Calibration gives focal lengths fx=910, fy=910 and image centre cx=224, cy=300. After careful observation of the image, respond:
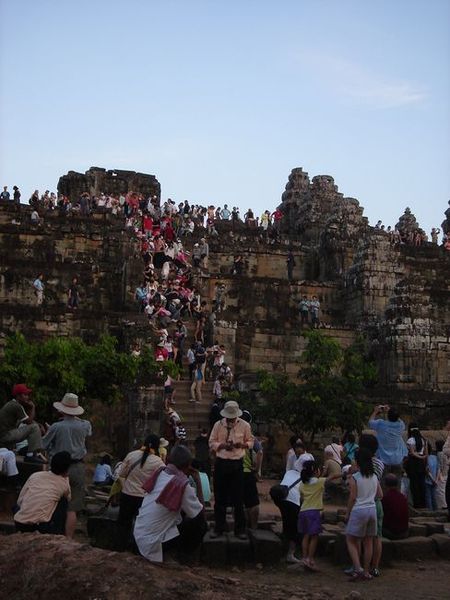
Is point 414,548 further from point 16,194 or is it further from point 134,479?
point 16,194

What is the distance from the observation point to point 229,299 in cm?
3098

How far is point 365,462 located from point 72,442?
358cm

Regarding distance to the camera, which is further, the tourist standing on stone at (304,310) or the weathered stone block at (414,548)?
the tourist standing on stone at (304,310)

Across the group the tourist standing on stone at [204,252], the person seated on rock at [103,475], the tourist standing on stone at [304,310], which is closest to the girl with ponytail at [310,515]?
the person seated on rock at [103,475]

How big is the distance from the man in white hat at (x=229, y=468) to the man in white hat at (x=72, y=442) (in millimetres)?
1633

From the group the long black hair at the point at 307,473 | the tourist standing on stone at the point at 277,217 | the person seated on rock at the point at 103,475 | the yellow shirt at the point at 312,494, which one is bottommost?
the person seated on rock at the point at 103,475

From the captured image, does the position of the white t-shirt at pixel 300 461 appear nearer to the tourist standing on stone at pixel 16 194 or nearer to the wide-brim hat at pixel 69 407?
the wide-brim hat at pixel 69 407

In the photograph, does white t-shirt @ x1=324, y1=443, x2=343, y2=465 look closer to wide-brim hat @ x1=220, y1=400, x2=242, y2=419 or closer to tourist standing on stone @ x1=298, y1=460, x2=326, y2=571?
tourist standing on stone @ x1=298, y1=460, x2=326, y2=571

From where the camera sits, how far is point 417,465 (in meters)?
15.6

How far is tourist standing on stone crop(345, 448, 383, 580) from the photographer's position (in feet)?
34.1

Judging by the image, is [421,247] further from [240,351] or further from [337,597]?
[337,597]

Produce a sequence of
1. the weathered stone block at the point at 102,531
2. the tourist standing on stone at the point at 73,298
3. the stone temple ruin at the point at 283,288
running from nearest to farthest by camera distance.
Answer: the weathered stone block at the point at 102,531
the stone temple ruin at the point at 283,288
the tourist standing on stone at the point at 73,298

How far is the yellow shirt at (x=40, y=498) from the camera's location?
9.67 meters

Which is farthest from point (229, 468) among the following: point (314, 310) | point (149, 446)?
point (314, 310)
